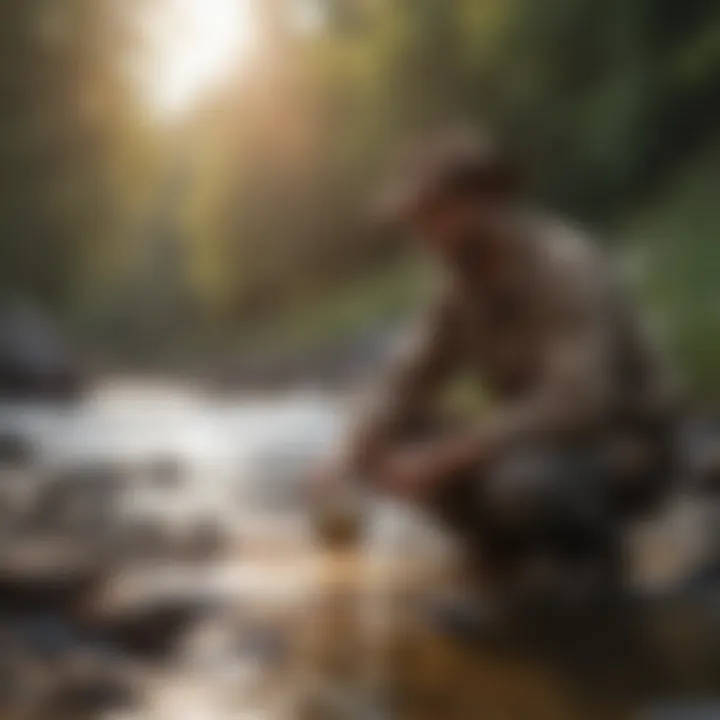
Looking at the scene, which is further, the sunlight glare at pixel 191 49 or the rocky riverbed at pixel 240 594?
the sunlight glare at pixel 191 49

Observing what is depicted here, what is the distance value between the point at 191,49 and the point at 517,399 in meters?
0.60

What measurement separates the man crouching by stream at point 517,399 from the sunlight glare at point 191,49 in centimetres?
27

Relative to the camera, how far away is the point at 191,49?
1675 mm

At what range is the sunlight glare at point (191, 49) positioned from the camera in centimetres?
167

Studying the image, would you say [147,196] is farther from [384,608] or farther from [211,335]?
[384,608]

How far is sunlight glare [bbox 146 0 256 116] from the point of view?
1671 millimetres

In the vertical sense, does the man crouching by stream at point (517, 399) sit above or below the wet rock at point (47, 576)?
above

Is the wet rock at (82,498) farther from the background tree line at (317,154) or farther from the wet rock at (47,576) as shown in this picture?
the background tree line at (317,154)

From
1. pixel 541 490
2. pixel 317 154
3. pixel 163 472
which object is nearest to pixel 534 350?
pixel 541 490

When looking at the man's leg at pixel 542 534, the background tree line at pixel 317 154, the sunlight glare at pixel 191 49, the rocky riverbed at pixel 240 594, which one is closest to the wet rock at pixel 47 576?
the rocky riverbed at pixel 240 594

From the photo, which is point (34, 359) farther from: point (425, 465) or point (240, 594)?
point (425, 465)

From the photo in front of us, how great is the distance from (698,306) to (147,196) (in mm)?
687

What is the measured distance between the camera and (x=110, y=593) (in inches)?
61.7

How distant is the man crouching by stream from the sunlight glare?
0.27 meters
